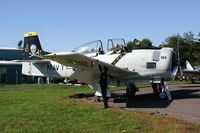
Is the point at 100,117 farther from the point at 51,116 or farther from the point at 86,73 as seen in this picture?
the point at 86,73

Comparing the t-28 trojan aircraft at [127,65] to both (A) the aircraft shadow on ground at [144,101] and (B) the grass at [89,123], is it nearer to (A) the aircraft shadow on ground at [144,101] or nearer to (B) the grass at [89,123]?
(A) the aircraft shadow on ground at [144,101]

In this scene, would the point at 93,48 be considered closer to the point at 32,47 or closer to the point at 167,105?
the point at 167,105

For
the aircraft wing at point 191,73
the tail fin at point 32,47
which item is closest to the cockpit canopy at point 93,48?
the tail fin at point 32,47

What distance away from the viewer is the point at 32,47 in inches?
520

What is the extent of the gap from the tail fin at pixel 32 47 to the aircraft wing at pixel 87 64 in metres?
5.62

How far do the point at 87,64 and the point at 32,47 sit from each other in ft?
22.1

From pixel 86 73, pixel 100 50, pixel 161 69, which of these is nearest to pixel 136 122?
pixel 86 73

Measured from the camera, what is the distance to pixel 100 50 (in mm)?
10477

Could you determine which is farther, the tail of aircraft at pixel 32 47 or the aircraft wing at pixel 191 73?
the aircraft wing at pixel 191 73

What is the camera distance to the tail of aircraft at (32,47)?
43.0 ft

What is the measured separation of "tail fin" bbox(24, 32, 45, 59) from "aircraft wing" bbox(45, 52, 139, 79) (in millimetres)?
5622

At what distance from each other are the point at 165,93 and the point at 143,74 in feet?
4.83

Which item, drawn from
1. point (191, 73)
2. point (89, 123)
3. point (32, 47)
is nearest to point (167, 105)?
point (89, 123)

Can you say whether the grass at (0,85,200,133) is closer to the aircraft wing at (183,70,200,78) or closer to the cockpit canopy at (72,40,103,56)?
the cockpit canopy at (72,40,103,56)
